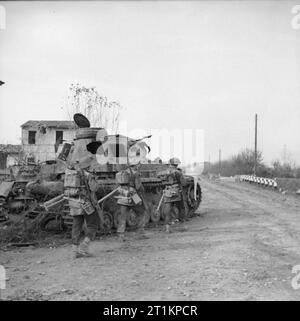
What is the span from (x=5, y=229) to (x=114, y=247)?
2.22 meters

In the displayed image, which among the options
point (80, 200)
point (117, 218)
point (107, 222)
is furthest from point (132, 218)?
point (80, 200)

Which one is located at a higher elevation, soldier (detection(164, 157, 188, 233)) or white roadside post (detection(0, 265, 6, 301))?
soldier (detection(164, 157, 188, 233))

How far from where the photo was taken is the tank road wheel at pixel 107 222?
9.88 m

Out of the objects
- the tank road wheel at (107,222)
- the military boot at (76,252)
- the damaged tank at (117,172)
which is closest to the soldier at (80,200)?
the military boot at (76,252)

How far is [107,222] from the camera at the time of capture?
1001 centimetres

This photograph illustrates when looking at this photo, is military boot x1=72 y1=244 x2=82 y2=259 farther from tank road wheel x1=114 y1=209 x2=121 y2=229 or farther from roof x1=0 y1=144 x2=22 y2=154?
roof x1=0 y1=144 x2=22 y2=154

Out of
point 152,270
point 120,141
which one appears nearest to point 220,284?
point 152,270

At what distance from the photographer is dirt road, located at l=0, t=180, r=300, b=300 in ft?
17.2

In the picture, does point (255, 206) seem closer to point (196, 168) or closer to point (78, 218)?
point (196, 168)

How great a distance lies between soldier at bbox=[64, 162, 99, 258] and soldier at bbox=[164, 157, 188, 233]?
4.12m

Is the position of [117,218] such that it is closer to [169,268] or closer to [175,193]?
[175,193]

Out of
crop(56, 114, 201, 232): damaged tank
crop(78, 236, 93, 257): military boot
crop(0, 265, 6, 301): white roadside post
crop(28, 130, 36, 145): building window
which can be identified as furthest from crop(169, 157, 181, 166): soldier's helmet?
crop(28, 130, 36, 145): building window

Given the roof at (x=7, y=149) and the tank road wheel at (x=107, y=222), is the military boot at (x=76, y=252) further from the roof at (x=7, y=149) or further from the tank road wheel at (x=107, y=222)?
the roof at (x=7, y=149)

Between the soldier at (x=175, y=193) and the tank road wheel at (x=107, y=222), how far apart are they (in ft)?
6.80
